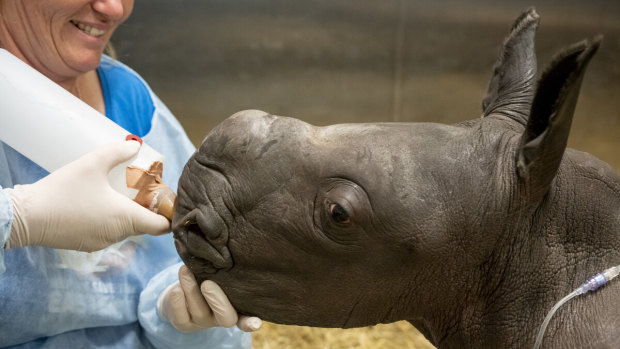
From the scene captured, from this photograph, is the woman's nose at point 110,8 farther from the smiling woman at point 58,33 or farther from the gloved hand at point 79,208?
the gloved hand at point 79,208

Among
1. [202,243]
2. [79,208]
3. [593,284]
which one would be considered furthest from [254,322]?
[593,284]

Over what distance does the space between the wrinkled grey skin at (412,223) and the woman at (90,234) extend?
190 millimetres

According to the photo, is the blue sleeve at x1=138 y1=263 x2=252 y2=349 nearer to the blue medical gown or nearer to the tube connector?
the blue medical gown

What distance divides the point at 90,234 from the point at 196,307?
0.31 m

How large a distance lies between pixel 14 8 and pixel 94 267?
0.74 meters

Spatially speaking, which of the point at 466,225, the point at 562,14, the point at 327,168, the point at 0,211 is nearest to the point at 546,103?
the point at 466,225

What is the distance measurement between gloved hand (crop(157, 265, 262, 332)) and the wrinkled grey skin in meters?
0.10

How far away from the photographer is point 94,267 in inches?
78.2

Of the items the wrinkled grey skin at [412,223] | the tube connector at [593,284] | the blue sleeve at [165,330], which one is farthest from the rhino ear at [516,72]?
the blue sleeve at [165,330]

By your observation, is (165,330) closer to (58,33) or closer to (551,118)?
(58,33)

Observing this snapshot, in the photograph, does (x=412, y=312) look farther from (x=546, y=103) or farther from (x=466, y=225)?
(x=546, y=103)

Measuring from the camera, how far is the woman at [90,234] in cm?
159

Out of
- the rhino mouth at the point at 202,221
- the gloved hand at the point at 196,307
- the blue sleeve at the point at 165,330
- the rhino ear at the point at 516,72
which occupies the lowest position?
the blue sleeve at the point at 165,330

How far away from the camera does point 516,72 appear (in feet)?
5.26
